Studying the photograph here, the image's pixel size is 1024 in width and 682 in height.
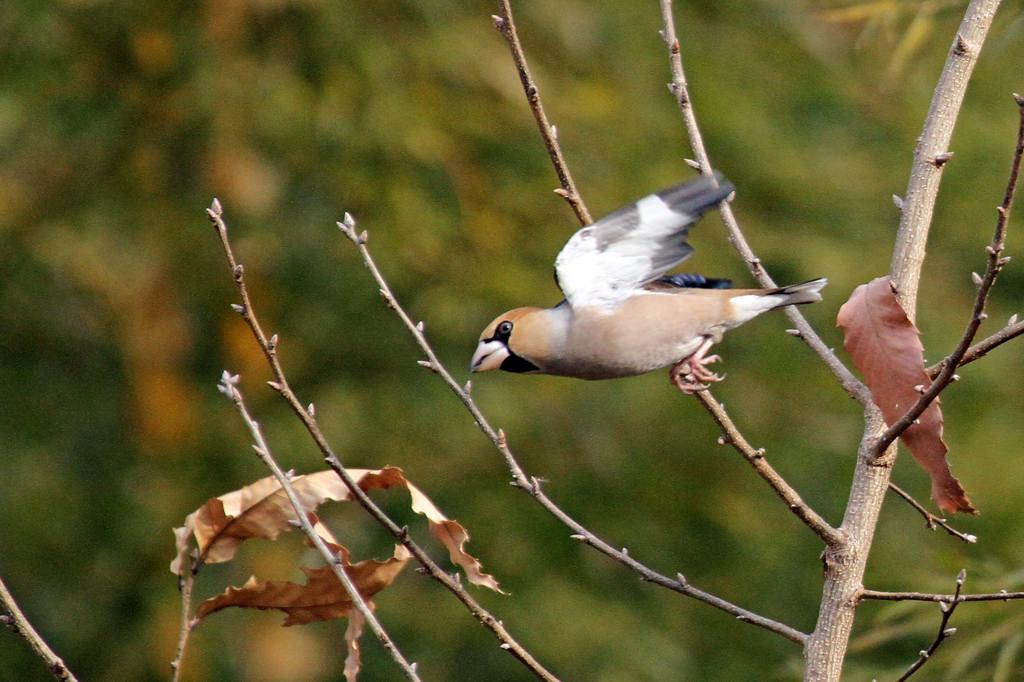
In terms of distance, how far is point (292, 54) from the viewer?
18.9ft

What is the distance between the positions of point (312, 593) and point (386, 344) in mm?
3902

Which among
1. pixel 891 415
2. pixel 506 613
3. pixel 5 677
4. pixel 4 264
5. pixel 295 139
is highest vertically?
pixel 891 415

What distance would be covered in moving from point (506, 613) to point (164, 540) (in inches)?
61.2

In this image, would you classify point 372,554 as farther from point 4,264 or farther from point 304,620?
point 304,620

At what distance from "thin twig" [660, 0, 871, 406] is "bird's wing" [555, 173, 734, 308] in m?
0.07

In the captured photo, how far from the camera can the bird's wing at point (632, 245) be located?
7.24 feet

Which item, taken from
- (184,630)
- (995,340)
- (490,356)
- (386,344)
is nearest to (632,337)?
(490,356)

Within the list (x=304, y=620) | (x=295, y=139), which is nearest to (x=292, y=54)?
(x=295, y=139)

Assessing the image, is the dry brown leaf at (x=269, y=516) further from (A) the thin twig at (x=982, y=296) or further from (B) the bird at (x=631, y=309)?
(A) the thin twig at (x=982, y=296)

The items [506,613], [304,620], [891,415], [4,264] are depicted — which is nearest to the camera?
[891,415]

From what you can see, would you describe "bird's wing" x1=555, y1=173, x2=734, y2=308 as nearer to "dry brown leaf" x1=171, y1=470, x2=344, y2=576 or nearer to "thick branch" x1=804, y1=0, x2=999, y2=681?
"thick branch" x1=804, y1=0, x2=999, y2=681

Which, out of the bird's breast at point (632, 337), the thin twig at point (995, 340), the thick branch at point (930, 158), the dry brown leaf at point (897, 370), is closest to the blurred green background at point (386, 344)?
the bird's breast at point (632, 337)

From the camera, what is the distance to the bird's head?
2.43 meters

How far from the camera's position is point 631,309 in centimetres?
239
